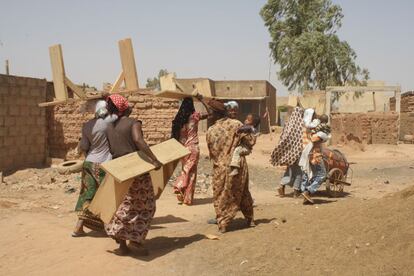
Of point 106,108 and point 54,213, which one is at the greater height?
point 106,108

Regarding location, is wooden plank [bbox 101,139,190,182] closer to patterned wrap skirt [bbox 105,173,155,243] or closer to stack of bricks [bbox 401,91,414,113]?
patterned wrap skirt [bbox 105,173,155,243]

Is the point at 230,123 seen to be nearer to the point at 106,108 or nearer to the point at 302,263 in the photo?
the point at 106,108

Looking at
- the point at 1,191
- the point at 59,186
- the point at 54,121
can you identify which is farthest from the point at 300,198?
the point at 54,121

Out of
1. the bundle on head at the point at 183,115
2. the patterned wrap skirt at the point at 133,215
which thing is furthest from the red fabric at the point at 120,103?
the bundle on head at the point at 183,115

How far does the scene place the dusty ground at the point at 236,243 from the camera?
4117 millimetres

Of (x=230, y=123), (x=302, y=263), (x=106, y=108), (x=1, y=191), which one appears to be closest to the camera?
(x=302, y=263)

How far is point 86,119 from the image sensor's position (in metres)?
12.0

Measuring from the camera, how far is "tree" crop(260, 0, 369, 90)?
1325 inches

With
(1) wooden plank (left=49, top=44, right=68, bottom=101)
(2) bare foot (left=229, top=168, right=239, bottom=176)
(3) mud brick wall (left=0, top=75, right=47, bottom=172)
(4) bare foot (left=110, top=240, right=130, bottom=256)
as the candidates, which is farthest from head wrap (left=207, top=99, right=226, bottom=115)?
(3) mud brick wall (left=0, top=75, right=47, bottom=172)

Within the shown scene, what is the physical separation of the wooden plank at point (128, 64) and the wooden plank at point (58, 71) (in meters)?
1.12

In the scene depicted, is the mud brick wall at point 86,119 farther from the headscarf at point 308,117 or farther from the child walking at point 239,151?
the child walking at point 239,151

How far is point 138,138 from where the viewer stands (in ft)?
16.0

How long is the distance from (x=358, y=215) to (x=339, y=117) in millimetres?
13943

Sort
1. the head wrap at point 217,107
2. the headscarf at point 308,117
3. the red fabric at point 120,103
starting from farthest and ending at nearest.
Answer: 1. the headscarf at point 308,117
2. the head wrap at point 217,107
3. the red fabric at point 120,103
